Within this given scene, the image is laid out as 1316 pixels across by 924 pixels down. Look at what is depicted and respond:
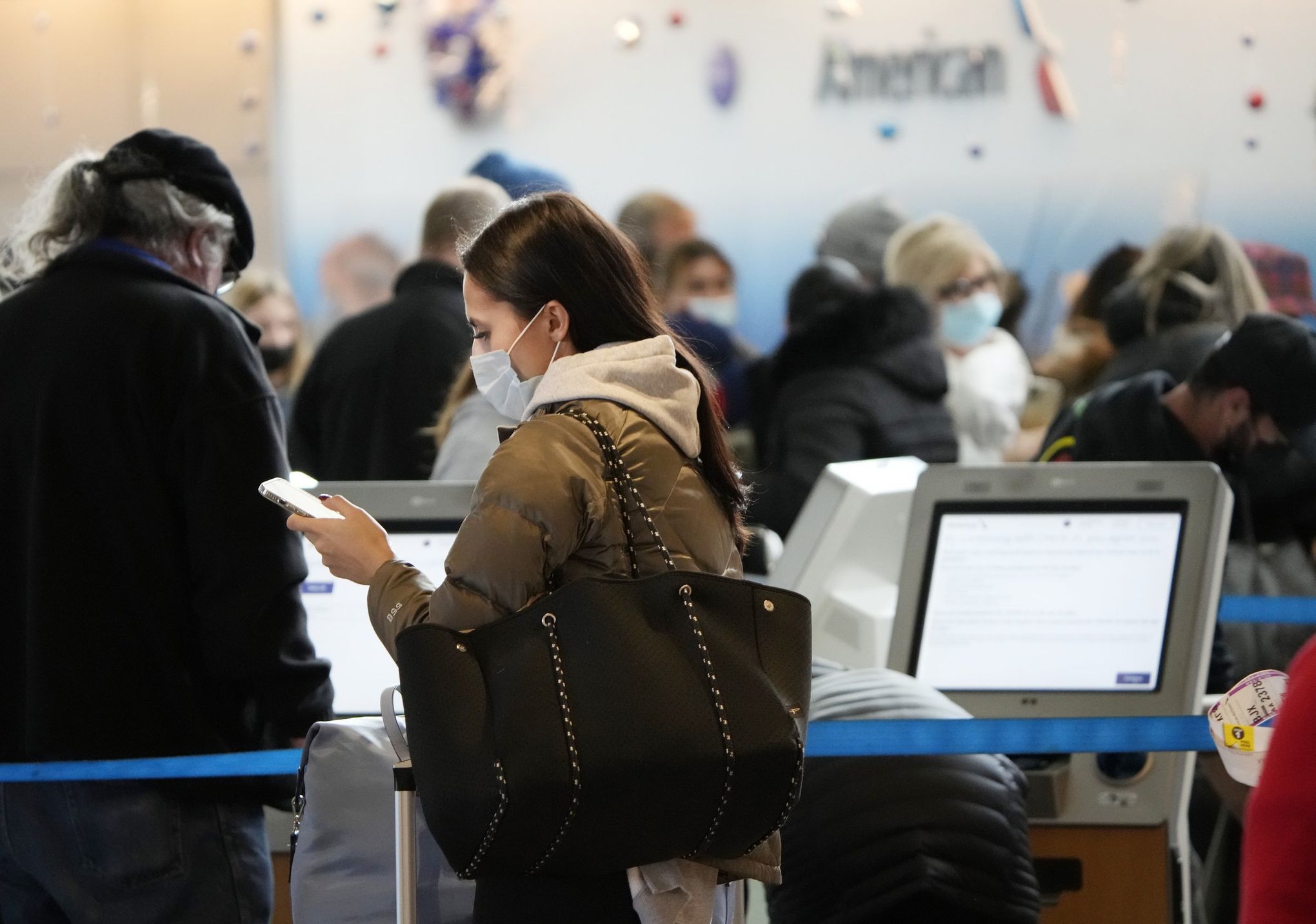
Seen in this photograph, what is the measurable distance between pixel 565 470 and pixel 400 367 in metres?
2.27

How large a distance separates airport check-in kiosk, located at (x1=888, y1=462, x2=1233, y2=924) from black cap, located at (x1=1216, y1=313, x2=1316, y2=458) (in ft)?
2.78

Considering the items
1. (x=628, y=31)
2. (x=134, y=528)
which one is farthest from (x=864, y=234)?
(x=134, y=528)

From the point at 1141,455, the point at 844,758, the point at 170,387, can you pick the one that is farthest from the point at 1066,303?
the point at 170,387

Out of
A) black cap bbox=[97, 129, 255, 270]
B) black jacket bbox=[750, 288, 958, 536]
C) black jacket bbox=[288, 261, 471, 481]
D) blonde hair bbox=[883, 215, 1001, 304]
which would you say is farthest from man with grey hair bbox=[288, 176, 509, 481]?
blonde hair bbox=[883, 215, 1001, 304]

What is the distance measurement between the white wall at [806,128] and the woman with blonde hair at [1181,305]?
1012 mm

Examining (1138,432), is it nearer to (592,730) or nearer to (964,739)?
(964,739)

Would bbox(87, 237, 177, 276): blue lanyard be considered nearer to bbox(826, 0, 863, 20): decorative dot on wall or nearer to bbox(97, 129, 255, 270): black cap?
bbox(97, 129, 255, 270): black cap

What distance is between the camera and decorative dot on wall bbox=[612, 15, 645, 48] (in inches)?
223

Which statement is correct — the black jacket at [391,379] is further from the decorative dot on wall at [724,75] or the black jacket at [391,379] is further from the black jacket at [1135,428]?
the decorative dot on wall at [724,75]

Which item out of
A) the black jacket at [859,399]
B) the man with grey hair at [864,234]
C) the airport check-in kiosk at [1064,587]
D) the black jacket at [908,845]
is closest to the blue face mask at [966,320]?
the man with grey hair at [864,234]

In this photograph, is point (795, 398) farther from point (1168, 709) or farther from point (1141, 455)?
point (1168, 709)

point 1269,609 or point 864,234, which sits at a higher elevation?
point 864,234

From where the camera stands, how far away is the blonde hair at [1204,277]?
416 cm

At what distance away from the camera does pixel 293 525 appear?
5.87ft
